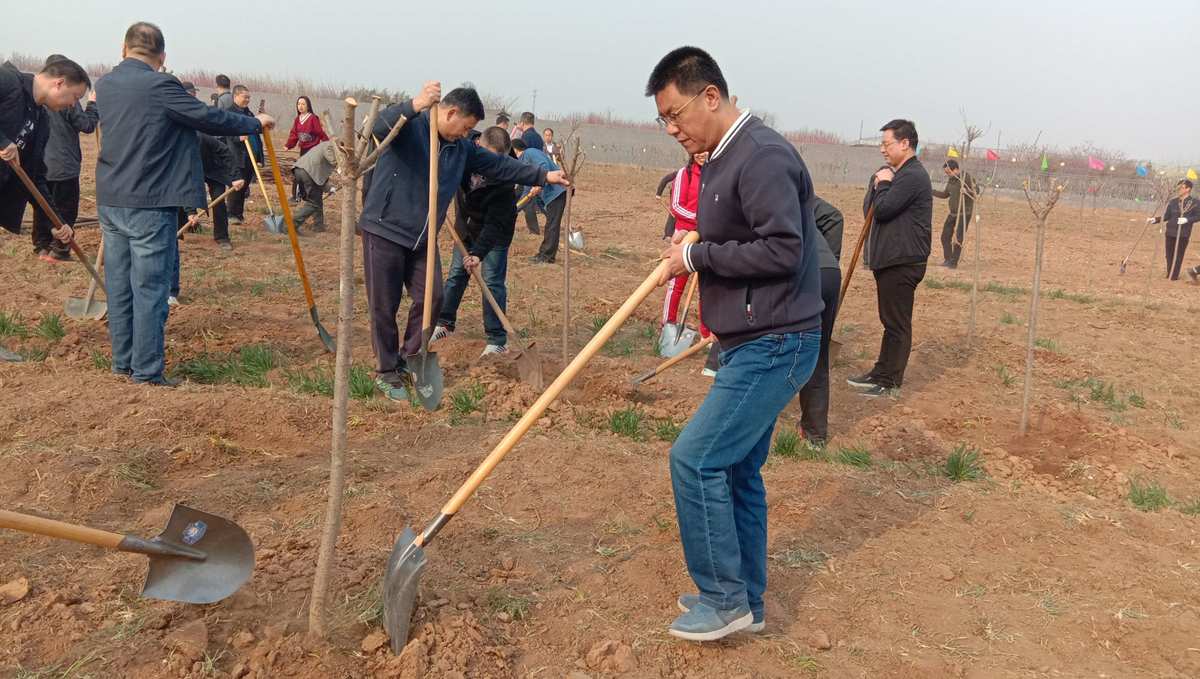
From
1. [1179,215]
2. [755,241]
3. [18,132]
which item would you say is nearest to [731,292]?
[755,241]

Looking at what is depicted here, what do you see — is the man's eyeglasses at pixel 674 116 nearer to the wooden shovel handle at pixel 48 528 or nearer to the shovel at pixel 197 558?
the shovel at pixel 197 558

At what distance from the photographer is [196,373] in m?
5.68

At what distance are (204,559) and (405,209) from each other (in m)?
2.83

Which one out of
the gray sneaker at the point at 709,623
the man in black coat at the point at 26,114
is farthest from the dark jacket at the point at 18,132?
the gray sneaker at the point at 709,623

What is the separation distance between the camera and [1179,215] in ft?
48.0

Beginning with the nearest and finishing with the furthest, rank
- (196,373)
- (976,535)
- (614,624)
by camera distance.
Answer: (614,624)
(976,535)
(196,373)

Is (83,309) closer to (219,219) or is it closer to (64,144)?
(64,144)

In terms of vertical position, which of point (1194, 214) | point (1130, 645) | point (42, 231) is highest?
point (1194, 214)

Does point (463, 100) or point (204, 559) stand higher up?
point (463, 100)

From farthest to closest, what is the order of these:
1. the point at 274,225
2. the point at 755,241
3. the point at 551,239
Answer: the point at 551,239 → the point at 274,225 → the point at 755,241

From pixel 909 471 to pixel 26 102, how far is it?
6321 millimetres

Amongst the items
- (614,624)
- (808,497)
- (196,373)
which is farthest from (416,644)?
(196,373)

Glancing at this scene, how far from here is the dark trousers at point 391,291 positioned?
17.4 feet

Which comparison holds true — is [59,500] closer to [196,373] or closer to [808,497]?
[196,373]
